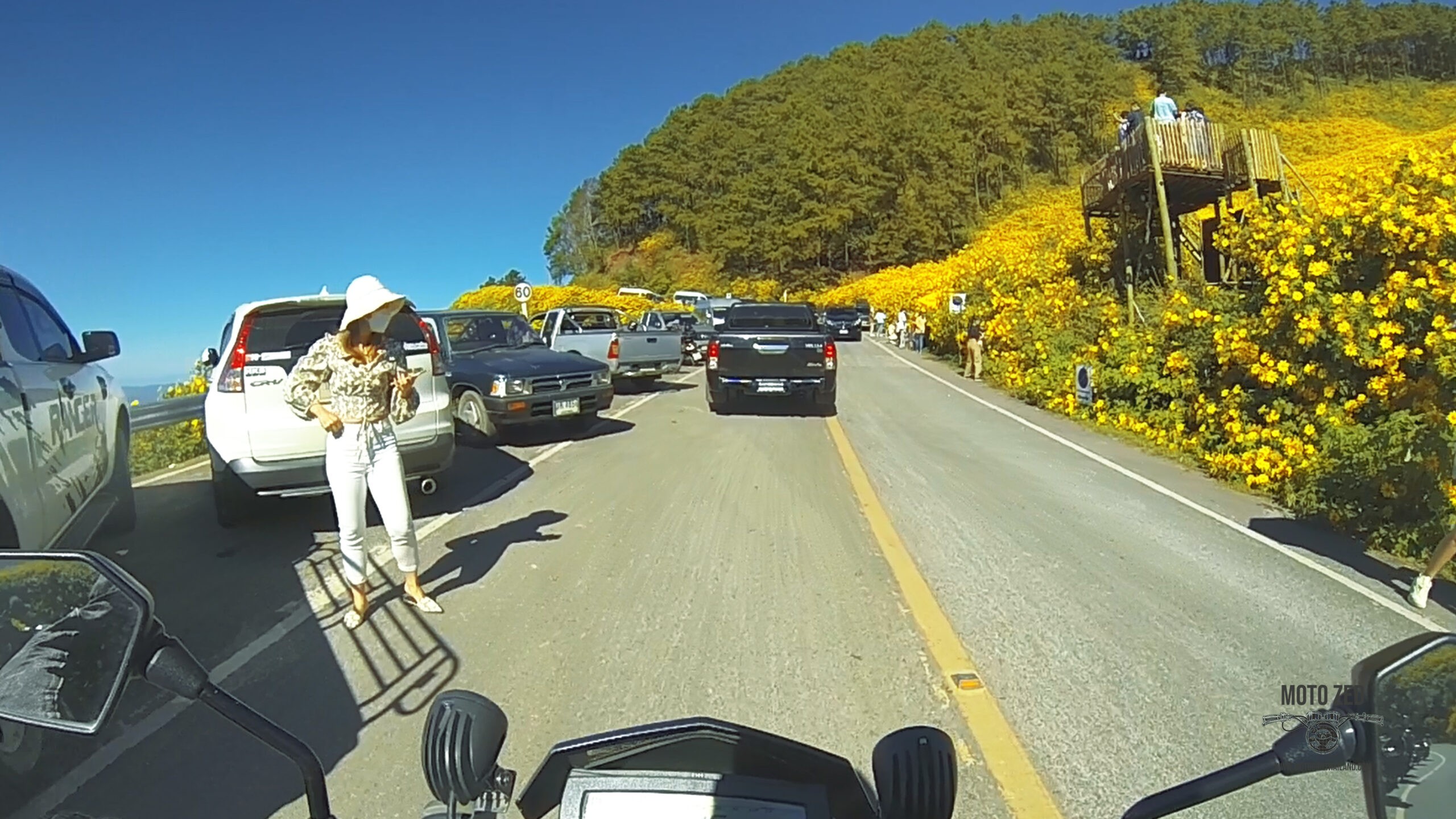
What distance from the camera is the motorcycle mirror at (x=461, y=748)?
1803mm

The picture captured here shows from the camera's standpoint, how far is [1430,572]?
566cm

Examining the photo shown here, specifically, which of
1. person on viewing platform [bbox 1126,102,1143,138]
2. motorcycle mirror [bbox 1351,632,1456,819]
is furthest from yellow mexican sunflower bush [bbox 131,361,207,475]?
person on viewing platform [bbox 1126,102,1143,138]

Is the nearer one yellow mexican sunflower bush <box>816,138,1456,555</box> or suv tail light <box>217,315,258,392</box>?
suv tail light <box>217,315,258,392</box>

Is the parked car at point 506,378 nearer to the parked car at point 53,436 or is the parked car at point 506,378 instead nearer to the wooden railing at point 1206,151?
Answer: the parked car at point 53,436

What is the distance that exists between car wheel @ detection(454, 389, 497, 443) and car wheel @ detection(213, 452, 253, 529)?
4177 millimetres

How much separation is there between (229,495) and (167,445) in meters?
5.77

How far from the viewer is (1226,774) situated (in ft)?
5.17

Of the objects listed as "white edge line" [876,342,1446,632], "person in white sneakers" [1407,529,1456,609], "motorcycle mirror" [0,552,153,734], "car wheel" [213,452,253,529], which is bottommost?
"white edge line" [876,342,1446,632]

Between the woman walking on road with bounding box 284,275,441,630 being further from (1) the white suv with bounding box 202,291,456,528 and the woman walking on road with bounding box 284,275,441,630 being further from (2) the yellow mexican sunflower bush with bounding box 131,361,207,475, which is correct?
(2) the yellow mexican sunflower bush with bounding box 131,361,207,475

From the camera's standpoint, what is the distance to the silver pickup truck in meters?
18.2

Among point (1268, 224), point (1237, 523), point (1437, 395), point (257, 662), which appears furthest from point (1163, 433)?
point (257, 662)

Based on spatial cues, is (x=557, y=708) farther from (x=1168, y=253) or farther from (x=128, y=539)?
(x=1168, y=253)

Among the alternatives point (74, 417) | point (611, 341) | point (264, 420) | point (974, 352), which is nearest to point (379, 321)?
point (74, 417)

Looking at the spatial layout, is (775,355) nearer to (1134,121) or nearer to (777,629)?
(777,629)
